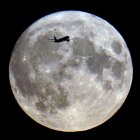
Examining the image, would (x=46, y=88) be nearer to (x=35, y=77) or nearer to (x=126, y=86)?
(x=35, y=77)

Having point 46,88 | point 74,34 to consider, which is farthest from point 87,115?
point 74,34

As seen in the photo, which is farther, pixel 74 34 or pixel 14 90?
pixel 14 90

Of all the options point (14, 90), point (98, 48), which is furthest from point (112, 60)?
point (14, 90)

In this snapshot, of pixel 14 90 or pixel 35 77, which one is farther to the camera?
pixel 14 90

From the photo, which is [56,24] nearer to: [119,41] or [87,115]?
[119,41]

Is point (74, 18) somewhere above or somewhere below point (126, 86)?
above

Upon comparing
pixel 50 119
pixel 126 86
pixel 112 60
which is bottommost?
pixel 50 119
